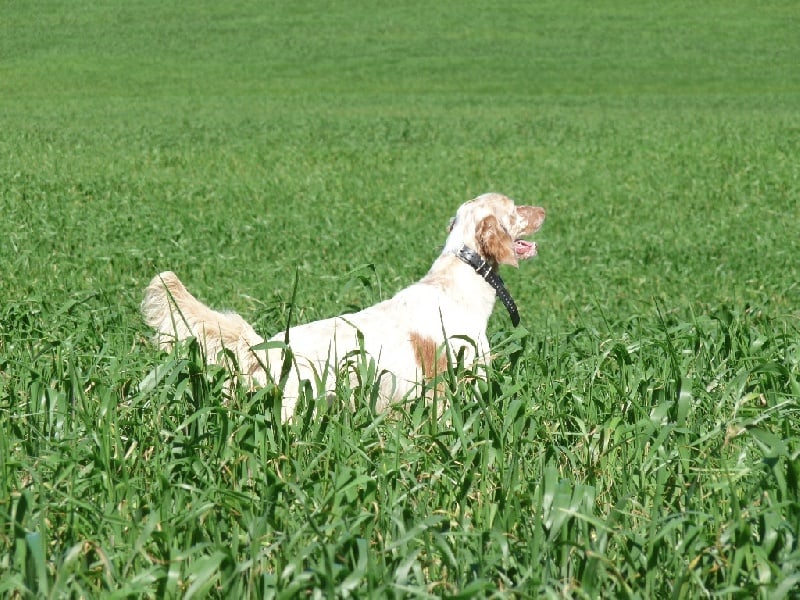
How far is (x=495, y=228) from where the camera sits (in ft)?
19.9

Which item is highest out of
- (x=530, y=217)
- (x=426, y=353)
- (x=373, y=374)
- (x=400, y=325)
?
(x=530, y=217)

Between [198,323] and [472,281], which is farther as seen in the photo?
[472,281]

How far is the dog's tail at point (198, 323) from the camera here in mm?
4992

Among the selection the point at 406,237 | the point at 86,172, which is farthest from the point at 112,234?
the point at 86,172

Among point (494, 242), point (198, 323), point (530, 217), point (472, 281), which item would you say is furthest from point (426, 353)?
point (530, 217)

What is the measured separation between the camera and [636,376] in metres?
5.05

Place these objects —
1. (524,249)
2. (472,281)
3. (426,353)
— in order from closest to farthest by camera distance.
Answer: (426,353) < (472,281) < (524,249)

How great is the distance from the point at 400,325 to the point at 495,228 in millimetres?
913

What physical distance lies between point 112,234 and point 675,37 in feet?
123

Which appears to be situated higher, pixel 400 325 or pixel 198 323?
pixel 198 323

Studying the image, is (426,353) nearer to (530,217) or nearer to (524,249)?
(524,249)

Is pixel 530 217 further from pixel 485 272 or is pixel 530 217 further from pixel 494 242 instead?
pixel 485 272

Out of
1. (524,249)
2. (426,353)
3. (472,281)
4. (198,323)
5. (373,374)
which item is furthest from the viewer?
(524,249)

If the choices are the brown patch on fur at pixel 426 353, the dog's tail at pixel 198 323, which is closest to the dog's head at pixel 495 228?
the brown patch on fur at pixel 426 353
